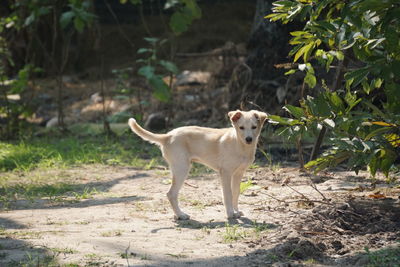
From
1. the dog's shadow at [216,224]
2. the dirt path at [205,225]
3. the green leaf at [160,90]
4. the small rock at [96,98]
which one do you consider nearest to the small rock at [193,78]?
the small rock at [96,98]

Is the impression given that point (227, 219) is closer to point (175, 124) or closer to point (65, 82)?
point (175, 124)

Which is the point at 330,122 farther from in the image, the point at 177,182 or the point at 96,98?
the point at 96,98

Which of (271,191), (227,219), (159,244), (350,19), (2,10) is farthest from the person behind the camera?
(2,10)

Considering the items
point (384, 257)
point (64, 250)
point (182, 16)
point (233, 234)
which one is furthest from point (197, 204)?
point (182, 16)

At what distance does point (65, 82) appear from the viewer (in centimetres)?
1567

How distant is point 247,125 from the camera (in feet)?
19.4

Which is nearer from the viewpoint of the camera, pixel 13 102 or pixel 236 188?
pixel 236 188


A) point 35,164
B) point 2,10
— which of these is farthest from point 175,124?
point 2,10

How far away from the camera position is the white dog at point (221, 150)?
5.93 metres

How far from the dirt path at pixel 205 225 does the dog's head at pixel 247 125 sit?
791 mm

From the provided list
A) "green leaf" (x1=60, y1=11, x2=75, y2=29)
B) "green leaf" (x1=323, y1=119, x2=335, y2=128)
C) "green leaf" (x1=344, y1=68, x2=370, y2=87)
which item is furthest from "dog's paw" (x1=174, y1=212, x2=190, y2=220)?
"green leaf" (x1=60, y1=11, x2=75, y2=29)

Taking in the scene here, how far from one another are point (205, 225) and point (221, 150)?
883 millimetres

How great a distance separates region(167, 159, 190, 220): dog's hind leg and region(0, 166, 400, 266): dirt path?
12 centimetres

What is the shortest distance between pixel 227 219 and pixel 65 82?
425 inches
